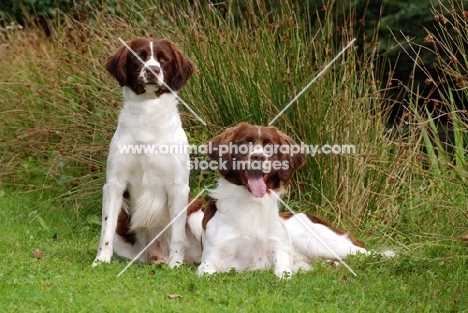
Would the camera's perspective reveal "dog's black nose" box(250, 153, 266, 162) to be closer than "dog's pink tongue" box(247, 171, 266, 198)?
Yes

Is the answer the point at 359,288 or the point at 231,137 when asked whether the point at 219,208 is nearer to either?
the point at 231,137

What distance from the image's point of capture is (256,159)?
5.42 m

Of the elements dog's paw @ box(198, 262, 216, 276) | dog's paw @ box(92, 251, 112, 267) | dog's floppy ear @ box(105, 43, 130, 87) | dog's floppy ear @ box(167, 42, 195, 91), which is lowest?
dog's paw @ box(92, 251, 112, 267)

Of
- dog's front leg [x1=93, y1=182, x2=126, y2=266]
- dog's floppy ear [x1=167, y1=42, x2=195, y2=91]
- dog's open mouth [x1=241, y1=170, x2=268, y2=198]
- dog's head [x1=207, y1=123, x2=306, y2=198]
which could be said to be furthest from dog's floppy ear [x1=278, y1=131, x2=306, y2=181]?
dog's front leg [x1=93, y1=182, x2=126, y2=266]

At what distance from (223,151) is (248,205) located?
40 cm

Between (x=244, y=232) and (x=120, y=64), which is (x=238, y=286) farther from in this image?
(x=120, y=64)

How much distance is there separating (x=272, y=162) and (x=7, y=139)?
5.01 meters

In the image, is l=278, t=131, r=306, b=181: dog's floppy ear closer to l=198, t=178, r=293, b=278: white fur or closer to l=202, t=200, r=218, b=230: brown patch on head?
l=198, t=178, r=293, b=278: white fur

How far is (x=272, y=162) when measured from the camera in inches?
220

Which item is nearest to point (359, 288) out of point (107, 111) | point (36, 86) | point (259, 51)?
point (259, 51)

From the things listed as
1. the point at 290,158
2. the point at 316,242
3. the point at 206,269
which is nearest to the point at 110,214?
the point at 206,269

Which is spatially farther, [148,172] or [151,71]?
[148,172]

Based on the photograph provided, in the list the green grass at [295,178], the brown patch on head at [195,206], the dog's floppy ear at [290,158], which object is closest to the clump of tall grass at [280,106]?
the green grass at [295,178]

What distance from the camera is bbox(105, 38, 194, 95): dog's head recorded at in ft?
19.1
